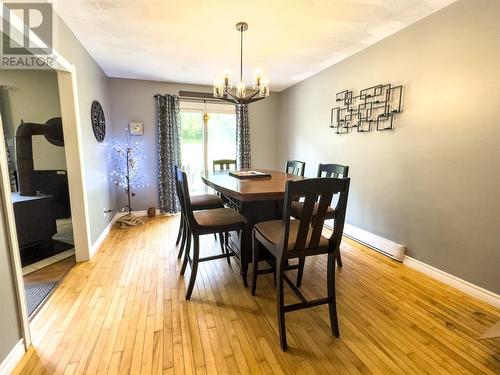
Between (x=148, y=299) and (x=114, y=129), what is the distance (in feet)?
10.6

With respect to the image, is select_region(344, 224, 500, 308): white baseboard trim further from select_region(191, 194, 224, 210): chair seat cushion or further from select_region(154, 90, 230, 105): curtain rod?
select_region(154, 90, 230, 105): curtain rod

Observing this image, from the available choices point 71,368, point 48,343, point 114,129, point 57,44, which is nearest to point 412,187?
point 71,368

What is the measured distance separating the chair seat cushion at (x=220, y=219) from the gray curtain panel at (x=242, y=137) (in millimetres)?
2696

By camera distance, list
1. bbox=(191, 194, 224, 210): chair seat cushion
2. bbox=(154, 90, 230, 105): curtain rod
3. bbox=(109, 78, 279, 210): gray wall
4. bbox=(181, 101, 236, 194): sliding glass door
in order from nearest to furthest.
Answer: bbox=(191, 194, 224, 210): chair seat cushion
bbox=(109, 78, 279, 210): gray wall
bbox=(154, 90, 230, 105): curtain rod
bbox=(181, 101, 236, 194): sliding glass door

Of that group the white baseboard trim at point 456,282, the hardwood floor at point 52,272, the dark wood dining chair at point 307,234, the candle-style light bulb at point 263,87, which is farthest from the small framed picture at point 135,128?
the white baseboard trim at point 456,282

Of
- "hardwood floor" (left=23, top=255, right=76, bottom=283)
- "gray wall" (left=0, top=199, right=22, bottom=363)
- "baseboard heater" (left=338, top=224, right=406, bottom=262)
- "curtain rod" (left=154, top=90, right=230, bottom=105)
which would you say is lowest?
"hardwood floor" (left=23, top=255, right=76, bottom=283)

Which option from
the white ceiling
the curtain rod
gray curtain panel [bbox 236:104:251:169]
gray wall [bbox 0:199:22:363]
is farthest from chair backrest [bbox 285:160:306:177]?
gray wall [bbox 0:199:22:363]

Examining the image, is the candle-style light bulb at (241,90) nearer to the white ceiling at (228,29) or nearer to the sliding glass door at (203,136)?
the white ceiling at (228,29)

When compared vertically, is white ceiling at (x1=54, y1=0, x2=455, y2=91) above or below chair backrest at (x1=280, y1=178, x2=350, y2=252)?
above

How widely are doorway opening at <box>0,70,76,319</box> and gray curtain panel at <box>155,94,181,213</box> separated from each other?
137 centimetres

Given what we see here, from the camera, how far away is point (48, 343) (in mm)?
1516

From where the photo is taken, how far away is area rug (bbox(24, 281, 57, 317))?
6.12ft

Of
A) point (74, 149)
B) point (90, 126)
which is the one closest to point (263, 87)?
point (74, 149)

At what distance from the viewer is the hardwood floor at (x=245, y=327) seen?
4.49 feet
